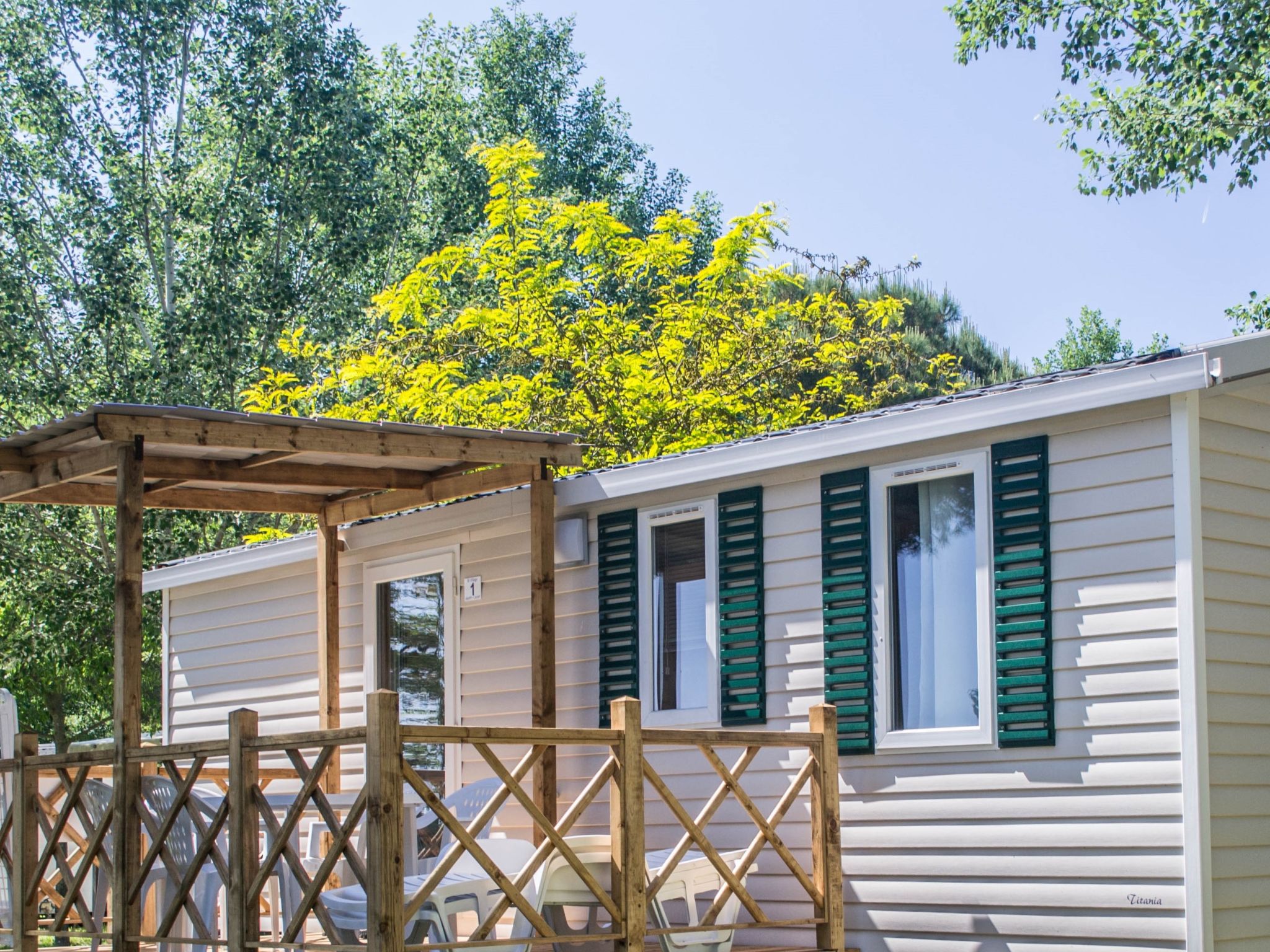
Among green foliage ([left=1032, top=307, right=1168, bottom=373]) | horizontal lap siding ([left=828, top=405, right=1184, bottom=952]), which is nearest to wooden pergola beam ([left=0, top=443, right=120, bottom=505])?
horizontal lap siding ([left=828, top=405, right=1184, bottom=952])

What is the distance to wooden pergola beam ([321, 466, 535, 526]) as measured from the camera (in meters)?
7.98

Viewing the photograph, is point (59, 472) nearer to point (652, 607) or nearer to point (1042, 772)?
point (652, 607)

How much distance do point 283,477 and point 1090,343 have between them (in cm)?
2718

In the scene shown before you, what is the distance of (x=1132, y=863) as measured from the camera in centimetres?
588

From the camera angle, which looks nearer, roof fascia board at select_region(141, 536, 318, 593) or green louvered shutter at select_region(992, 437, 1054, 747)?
green louvered shutter at select_region(992, 437, 1054, 747)

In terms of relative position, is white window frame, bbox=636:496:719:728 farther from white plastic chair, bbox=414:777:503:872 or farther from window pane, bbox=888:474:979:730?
window pane, bbox=888:474:979:730

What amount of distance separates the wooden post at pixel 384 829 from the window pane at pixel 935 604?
251 cm

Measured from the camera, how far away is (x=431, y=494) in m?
8.55

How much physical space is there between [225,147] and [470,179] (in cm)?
401

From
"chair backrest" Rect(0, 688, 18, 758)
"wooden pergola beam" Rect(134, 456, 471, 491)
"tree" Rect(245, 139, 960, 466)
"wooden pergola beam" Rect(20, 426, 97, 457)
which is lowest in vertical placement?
"chair backrest" Rect(0, 688, 18, 758)

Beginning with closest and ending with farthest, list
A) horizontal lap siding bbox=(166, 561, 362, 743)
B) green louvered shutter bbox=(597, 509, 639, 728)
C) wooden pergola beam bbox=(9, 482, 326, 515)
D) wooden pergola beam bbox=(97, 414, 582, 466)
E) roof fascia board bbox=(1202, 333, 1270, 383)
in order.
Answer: roof fascia board bbox=(1202, 333, 1270, 383) < wooden pergola beam bbox=(97, 414, 582, 466) < green louvered shutter bbox=(597, 509, 639, 728) < wooden pergola beam bbox=(9, 482, 326, 515) < horizontal lap siding bbox=(166, 561, 362, 743)

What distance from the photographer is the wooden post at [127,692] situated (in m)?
6.57

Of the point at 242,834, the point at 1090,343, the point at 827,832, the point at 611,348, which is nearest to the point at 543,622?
the point at 827,832

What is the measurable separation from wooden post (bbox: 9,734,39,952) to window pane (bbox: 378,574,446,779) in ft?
7.67
